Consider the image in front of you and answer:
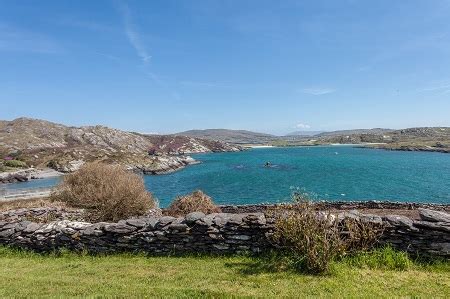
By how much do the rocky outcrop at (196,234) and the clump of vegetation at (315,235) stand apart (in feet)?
1.40

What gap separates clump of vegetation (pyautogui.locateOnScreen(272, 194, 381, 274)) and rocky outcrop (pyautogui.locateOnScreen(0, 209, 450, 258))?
0.43 m

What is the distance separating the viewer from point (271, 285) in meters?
9.51

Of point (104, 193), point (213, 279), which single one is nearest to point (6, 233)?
point (104, 193)

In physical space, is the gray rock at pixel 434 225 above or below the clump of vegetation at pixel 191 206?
Answer: above

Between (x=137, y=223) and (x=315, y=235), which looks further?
(x=137, y=223)

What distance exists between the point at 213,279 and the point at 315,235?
301 cm

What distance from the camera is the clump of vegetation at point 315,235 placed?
10.2m

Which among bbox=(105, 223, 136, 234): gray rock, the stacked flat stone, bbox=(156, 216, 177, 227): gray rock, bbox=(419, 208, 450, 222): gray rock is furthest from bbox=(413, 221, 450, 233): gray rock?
bbox=(105, 223, 136, 234): gray rock

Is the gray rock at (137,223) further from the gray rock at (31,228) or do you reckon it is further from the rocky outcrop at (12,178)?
the rocky outcrop at (12,178)

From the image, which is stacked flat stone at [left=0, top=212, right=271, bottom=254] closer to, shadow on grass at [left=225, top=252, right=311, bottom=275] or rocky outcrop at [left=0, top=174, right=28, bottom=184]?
shadow on grass at [left=225, top=252, right=311, bottom=275]

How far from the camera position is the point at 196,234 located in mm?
12867

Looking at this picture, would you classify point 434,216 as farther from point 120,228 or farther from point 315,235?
point 120,228

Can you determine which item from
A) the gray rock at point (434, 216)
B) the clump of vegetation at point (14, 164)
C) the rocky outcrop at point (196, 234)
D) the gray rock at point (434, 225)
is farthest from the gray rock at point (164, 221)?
the clump of vegetation at point (14, 164)

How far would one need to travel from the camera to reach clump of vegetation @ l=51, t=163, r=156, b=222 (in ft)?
75.3
